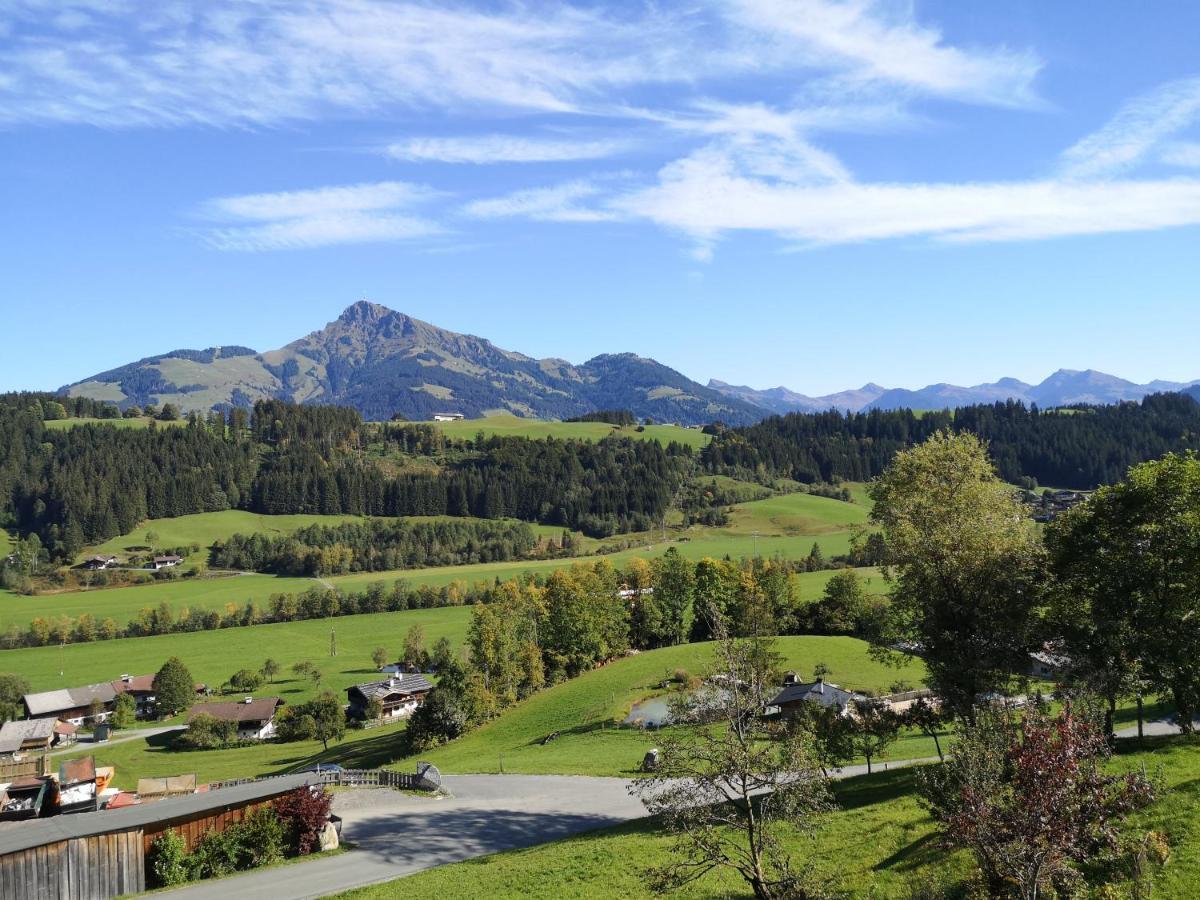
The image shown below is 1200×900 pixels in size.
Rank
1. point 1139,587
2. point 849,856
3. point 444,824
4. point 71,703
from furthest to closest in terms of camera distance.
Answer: point 71,703, point 444,824, point 1139,587, point 849,856

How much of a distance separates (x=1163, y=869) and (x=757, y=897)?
9206 millimetres

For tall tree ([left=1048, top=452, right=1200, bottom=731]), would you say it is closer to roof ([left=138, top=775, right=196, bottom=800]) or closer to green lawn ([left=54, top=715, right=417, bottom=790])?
roof ([left=138, top=775, right=196, bottom=800])

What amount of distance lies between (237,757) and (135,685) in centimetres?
3745

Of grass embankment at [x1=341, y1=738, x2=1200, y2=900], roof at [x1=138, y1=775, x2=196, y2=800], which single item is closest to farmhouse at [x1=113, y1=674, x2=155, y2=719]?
roof at [x1=138, y1=775, x2=196, y2=800]

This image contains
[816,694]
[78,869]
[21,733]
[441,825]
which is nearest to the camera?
[78,869]

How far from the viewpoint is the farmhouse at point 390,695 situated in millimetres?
94125

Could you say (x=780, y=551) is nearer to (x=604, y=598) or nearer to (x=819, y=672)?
(x=604, y=598)

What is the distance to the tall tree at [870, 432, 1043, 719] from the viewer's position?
28.4m

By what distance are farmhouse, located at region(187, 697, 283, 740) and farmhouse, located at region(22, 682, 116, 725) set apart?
1676 centimetres

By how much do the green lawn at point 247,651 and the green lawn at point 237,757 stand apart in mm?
15571

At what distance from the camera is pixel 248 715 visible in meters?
90.8

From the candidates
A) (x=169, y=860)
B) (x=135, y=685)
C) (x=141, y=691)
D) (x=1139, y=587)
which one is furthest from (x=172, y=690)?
(x=1139, y=587)

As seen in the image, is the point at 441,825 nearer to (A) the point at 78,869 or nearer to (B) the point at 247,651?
(A) the point at 78,869

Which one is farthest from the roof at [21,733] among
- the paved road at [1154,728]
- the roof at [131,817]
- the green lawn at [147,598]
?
the paved road at [1154,728]
